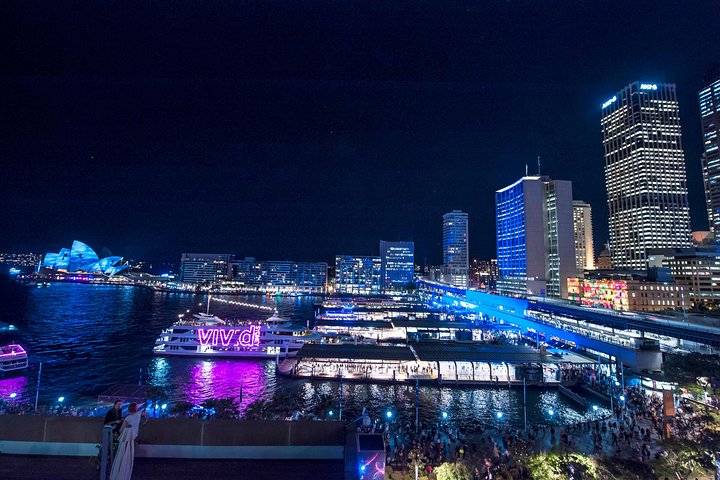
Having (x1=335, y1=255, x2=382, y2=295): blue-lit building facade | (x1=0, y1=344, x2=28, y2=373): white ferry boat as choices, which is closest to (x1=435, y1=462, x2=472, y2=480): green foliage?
(x1=0, y1=344, x2=28, y2=373): white ferry boat

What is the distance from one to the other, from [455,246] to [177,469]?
163877mm

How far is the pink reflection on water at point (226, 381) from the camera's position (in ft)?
77.5

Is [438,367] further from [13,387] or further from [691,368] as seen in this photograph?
[13,387]

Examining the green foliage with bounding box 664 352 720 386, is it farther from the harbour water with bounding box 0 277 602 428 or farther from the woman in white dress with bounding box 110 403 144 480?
the woman in white dress with bounding box 110 403 144 480

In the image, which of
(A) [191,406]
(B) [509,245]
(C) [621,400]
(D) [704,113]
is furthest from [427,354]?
(D) [704,113]

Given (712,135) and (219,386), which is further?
(712,135)

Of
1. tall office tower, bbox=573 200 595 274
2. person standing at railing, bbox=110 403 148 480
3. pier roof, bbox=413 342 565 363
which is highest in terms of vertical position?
tall office tower, bbox=573 200 595 274

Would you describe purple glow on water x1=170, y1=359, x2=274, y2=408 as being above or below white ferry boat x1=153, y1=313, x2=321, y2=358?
below

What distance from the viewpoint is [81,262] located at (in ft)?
503

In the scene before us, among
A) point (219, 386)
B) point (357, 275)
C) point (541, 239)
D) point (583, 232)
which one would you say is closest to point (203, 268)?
point (357, 275)

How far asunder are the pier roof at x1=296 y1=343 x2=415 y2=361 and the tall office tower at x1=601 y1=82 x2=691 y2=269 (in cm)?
11302

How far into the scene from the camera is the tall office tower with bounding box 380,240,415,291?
15388cm

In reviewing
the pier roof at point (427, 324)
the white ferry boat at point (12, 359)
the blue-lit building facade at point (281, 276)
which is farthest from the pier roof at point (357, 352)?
the blue-lit building facade at point (281, 276)

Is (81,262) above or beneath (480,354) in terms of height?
above
